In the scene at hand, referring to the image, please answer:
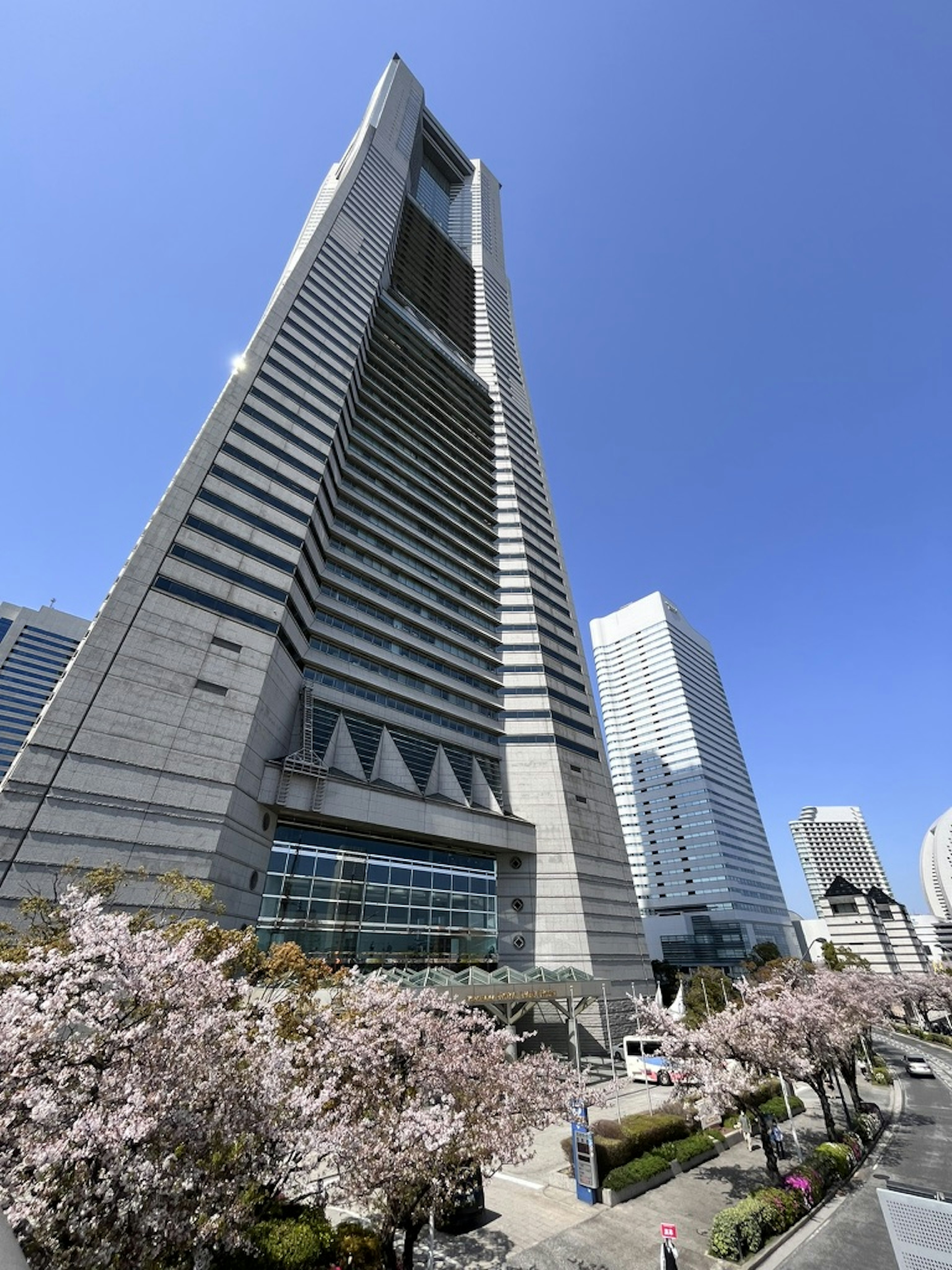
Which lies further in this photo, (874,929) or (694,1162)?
(874,929)

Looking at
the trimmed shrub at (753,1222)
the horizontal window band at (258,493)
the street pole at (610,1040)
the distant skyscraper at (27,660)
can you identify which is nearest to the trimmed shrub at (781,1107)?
the street pole at (610,1040)

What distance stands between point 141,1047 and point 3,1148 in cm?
176

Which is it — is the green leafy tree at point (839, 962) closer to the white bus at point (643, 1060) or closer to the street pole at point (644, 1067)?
the street pole at point (644, 1067)

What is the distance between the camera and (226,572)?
39219mm

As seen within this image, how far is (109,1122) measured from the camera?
700cm

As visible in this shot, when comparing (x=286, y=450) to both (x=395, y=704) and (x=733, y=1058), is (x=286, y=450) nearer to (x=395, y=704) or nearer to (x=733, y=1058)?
(x=395, y=704)

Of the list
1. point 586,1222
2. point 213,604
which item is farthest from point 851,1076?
point 213,604

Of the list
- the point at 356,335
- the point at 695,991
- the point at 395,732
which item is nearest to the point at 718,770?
the point at 695,991

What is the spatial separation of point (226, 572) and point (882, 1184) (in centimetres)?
4502

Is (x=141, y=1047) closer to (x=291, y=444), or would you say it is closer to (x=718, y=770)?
(x=291, y=444)

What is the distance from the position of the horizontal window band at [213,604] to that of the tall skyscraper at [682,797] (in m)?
126

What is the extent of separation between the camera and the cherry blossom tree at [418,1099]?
10133mm

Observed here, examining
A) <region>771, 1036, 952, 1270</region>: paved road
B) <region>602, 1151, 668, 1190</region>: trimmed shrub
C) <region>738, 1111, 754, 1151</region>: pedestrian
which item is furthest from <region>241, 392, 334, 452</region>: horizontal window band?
<region>738, 1111, 754, 1151</region>: pedestrian

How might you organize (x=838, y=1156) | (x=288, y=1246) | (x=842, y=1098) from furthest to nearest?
(x=842, y=1098) < (x=838, y=1156) < (x=288, y=1246)
